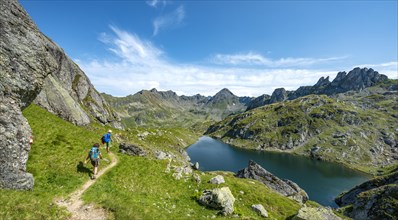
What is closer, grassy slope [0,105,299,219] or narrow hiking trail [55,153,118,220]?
grassy slope [0,105,299,219]

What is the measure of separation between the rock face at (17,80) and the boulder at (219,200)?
19265mm

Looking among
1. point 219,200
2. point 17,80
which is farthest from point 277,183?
point 17,80

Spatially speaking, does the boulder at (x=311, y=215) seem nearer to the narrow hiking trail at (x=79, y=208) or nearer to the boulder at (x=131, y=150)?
the boulder at (x=131, y=150)

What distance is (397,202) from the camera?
68875 millimetres

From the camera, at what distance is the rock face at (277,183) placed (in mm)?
87188

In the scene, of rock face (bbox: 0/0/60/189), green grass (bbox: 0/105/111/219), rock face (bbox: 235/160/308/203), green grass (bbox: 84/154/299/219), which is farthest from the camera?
rock face (bbox: 235/160/308/203)

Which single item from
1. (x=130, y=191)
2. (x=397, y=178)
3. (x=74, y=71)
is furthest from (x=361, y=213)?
(x=74, y=71)

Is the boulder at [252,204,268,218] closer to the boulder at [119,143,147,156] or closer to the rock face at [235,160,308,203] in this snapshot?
the boulder at [119,143,147,156]

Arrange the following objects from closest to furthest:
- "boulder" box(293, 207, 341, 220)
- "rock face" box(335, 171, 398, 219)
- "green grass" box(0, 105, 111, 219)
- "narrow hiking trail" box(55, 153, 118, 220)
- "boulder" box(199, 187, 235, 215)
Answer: "green grass" box(0, 105, 111, 219)
"narrow hiking trail" box(55, 153, 118, 220)
"boulder" box(199, 187, 235, 215)
"boulder" box(293, 207, 341, 220)
"rock face" box(335, 171, 398, 219)

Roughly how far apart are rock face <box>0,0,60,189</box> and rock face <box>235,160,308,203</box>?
3246 inches

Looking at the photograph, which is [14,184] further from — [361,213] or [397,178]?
[397,178]

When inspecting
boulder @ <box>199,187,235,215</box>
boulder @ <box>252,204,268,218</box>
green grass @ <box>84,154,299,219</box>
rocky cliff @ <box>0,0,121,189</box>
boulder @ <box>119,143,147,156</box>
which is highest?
rocky cliff @ <box>0,0,121,189</box>

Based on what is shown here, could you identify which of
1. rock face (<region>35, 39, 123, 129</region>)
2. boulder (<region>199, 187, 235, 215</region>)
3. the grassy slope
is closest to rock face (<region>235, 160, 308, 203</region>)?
the grassy slope

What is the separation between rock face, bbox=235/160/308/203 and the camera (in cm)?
8719
